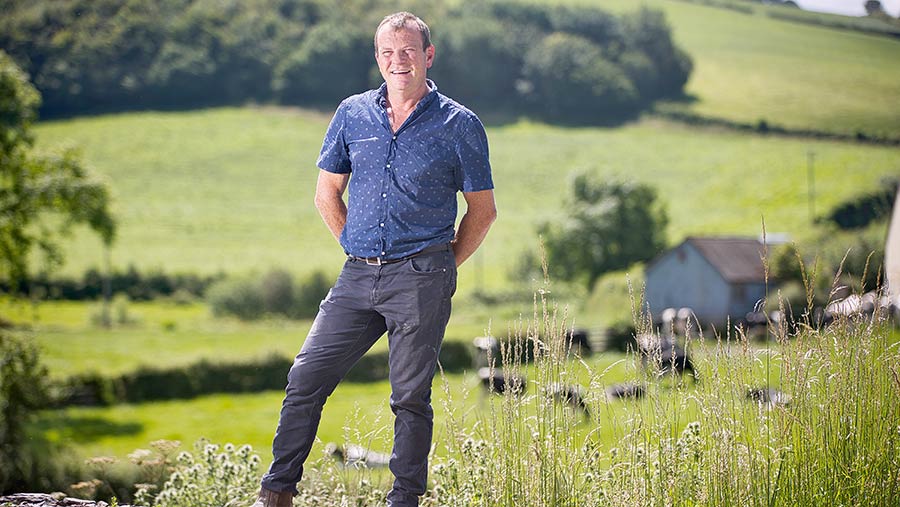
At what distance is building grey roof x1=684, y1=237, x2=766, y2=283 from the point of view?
4994cm

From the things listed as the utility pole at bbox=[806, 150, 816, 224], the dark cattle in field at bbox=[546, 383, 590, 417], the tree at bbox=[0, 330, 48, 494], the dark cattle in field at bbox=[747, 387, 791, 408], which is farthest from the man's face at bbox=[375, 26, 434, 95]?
the utility pole at bbox=[806, 150, 816, 224]

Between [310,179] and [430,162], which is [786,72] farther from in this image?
[430,162]

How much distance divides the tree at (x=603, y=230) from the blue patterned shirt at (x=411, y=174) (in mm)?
58451

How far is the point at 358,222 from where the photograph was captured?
160 inches

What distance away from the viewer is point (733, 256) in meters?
50.8

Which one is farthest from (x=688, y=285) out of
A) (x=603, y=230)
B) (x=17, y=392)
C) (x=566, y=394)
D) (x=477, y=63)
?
(x=566, y=394)

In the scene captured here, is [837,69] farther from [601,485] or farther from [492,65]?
[601,485]

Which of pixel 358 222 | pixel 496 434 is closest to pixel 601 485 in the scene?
pixel 496 434

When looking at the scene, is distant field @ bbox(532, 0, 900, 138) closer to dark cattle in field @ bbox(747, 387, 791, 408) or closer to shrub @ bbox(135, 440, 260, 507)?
dark cattle in field @ bbox(747, 387, 791, 408)

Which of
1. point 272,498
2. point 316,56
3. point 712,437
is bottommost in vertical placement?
point 272,498

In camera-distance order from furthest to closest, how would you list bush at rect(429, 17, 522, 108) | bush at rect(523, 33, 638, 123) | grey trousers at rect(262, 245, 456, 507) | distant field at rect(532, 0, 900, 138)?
1. bush at rect(429, 17, 522, 108)
2. bush at rect(523, 33, 638, 123)
3. distant field at rect(532, 0, 900, 138)
4. grey trousers at rect(262, 245, 456, 507)

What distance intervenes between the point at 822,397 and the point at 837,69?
244 ft

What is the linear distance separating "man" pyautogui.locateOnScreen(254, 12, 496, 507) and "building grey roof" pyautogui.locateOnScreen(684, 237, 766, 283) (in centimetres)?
4713

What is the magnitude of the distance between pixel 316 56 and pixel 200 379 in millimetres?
45516
